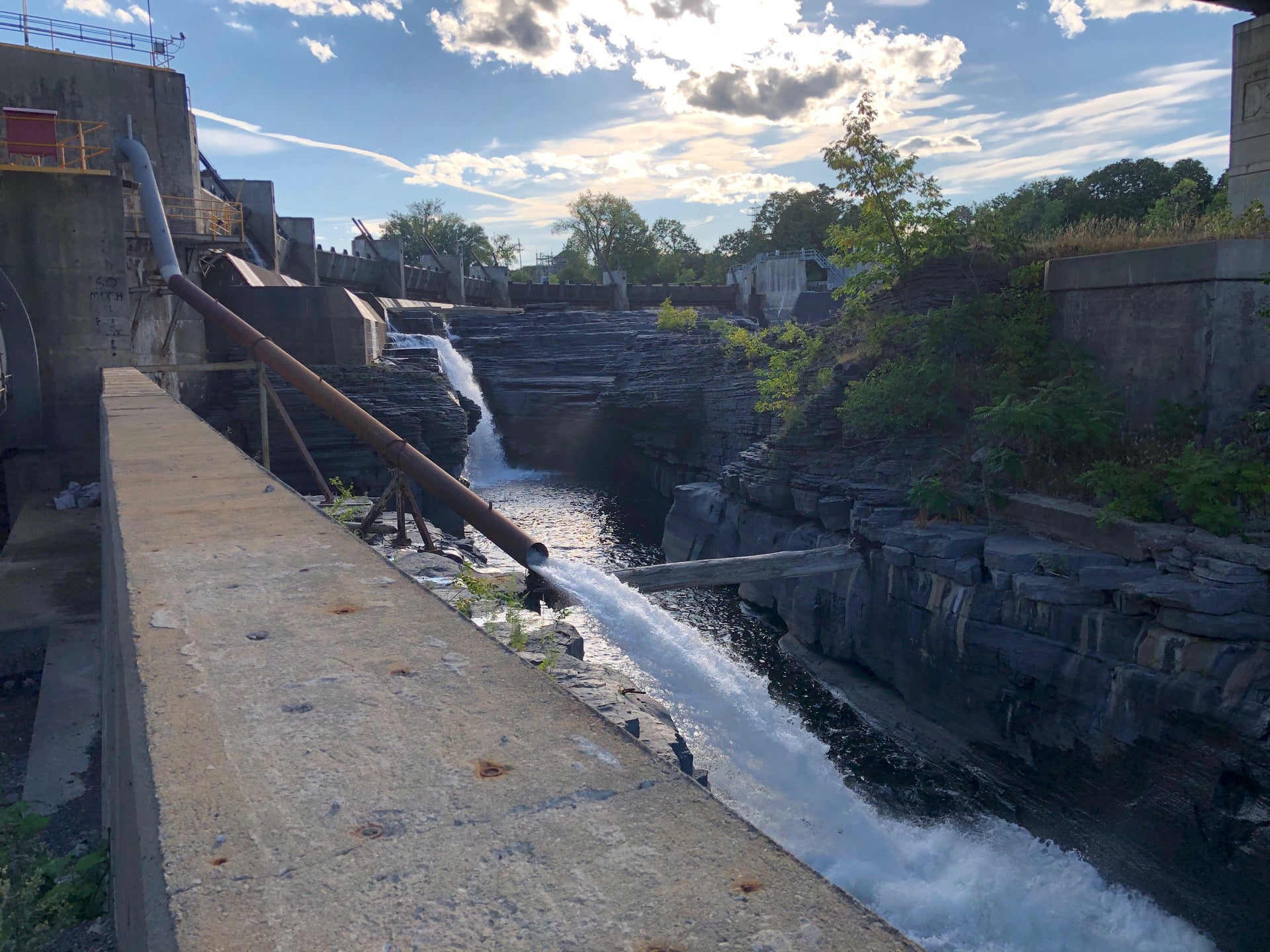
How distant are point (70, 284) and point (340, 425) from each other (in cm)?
633

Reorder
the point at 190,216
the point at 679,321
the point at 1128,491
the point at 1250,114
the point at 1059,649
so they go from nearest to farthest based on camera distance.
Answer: the point at 1059,649 → the point at 1128,491 → the point at 1250,114 → the point at 190,216 → the point at 679,321

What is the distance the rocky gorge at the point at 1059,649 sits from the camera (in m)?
7.78

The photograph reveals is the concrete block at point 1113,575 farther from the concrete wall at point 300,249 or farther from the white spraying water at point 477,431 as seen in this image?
the concrete wall at point 300,249

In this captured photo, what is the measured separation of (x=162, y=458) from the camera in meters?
5.86

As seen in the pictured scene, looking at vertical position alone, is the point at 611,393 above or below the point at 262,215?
below

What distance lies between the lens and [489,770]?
1.83 m

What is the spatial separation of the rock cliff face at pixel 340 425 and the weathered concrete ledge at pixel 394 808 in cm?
1655

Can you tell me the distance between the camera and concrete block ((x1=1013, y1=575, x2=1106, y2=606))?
9.20 metres

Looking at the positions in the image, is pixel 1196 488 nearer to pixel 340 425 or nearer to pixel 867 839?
pixel 867 839

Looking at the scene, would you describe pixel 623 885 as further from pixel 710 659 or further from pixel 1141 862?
pixel 710 659

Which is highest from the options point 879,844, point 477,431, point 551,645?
point 551,645

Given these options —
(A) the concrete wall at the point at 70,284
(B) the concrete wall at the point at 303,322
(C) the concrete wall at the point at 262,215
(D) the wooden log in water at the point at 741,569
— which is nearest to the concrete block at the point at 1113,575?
(D) the wooden log in water at the point at 741,569

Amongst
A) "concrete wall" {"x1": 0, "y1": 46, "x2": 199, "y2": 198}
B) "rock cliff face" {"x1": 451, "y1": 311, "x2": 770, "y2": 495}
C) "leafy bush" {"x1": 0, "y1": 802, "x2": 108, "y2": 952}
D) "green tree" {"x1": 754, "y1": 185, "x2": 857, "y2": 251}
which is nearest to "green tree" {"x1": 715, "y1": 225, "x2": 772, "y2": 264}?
"green tree" {"x1": 754, "y1": 185, "x2": 857, "y2": 251}

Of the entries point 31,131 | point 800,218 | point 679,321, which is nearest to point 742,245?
point 800,218
